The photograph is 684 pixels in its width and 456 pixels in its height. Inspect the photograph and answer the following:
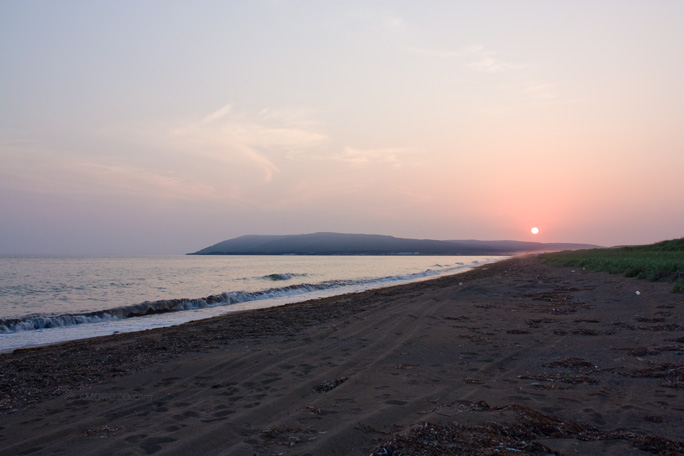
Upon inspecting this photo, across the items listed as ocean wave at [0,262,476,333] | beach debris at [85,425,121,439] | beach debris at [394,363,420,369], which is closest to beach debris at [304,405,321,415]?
beach debris at [85,425,121,439]

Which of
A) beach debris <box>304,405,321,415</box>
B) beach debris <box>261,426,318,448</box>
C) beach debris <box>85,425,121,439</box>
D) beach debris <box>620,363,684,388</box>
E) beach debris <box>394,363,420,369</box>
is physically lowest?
beach debris <box>85,425,121,439</box>

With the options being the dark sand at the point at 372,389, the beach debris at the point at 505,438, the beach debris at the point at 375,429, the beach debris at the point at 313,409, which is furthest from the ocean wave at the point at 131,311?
the beach debris at the point at 505,438

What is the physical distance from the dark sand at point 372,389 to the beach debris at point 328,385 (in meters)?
0.04

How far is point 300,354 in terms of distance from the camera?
7961 millimetres

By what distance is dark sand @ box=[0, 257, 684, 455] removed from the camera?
391cm

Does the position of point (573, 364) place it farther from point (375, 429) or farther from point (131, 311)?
point (131, 311)

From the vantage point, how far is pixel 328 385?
586 centimetres

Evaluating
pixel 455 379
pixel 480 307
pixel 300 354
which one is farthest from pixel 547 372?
pixel 480 307

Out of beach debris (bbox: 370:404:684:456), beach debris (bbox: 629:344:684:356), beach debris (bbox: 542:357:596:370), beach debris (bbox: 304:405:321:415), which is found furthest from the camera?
beach debris (bbox: 629:344:684:356)

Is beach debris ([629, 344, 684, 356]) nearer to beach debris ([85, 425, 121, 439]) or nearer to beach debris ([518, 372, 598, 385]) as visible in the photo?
beach debris ([518, 372, 598, 385])

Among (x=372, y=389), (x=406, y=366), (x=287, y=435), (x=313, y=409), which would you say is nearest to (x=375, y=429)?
(x=287, y=435)

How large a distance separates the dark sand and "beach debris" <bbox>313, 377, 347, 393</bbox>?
39 millimetres

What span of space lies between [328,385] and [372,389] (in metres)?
0.64

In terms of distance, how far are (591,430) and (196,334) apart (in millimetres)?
9628
